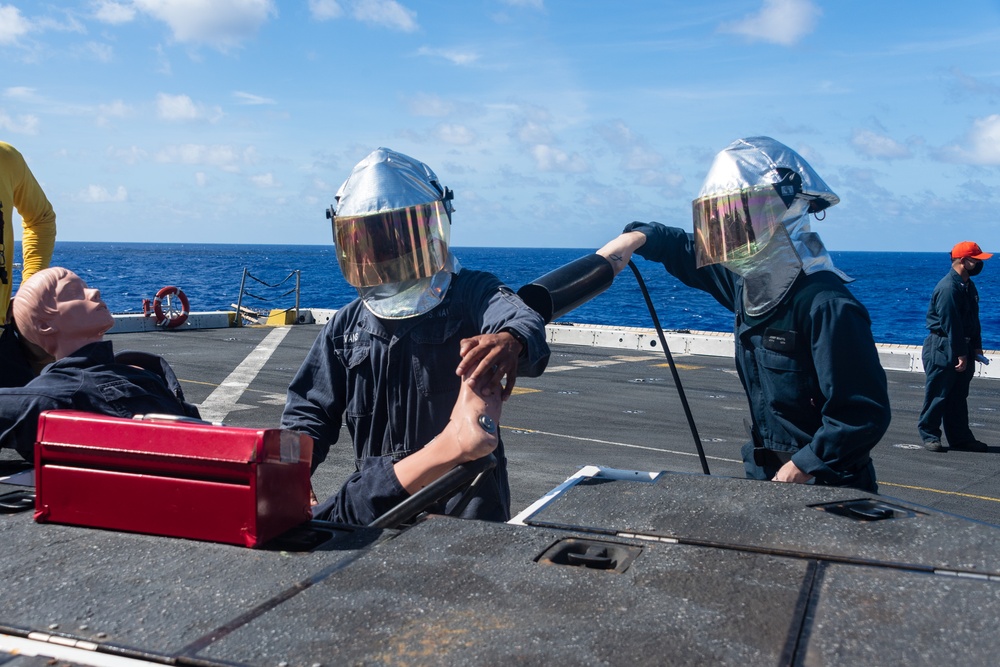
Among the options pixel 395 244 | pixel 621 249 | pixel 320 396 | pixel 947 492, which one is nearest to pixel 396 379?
pixel 320 396

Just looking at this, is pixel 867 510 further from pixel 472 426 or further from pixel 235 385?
pixel 235 385

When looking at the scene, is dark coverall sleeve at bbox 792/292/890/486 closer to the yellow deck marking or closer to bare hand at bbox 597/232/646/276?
bare hand at bbox 597/232/646/276

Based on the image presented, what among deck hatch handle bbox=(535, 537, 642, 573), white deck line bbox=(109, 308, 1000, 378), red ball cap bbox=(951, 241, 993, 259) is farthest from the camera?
white deck line bbox=(109, 308, 1000, 378)

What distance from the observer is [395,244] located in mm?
3057

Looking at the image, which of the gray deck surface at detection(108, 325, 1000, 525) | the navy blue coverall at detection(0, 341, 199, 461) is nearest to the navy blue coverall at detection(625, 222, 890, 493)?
the navy blue coverall at detection(0, 341, 199, 461)

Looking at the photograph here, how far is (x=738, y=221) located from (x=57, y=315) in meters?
2.41

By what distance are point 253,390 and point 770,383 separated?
963 centimetres

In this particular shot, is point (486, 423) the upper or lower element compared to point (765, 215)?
lower

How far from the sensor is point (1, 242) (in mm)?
4586

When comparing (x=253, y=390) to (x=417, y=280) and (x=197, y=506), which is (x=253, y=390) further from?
(x=197, y=506)

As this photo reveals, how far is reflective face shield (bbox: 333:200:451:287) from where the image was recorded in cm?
304

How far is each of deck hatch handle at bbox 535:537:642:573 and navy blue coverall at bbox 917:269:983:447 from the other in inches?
345

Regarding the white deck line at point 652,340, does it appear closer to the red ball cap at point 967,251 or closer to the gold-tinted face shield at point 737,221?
the red ball cap at point 967,251

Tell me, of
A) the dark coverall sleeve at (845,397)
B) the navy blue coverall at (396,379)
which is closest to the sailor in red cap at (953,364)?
the dark coverall sleeve at (845,397)
